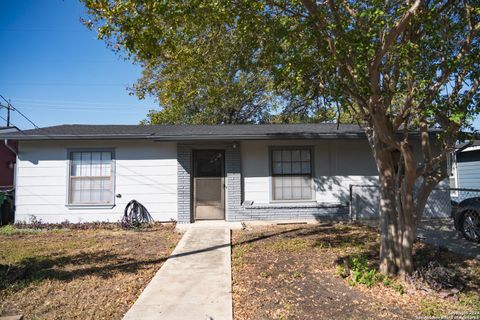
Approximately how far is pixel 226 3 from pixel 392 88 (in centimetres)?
306

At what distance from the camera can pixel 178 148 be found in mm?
10359

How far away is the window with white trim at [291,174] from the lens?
10602mm

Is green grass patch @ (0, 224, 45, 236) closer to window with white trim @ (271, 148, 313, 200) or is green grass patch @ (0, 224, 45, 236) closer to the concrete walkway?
the concrete walkway

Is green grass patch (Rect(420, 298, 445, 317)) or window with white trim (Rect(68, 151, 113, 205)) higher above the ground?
window with white trim (Rect(68, 151, 113, 205))

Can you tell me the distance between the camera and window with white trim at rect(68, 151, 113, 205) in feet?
34.0

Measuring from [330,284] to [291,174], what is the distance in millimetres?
5909

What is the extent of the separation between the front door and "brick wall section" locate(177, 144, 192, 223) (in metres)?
0.32

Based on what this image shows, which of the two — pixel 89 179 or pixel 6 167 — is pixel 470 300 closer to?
pixel 89 179

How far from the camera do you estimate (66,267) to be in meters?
5.82

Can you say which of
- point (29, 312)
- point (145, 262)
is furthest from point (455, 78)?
point (29, 312)

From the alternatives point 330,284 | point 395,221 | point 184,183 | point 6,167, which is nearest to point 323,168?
point 184,183

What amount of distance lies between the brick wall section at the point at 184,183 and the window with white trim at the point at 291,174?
8.78ft

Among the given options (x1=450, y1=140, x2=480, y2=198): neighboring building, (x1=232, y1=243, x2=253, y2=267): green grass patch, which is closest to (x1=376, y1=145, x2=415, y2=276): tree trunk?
(x1=232, y1=243, x2=253, y2=267): green grass patch

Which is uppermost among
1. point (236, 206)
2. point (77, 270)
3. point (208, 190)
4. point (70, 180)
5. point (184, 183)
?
point (70, 180)
